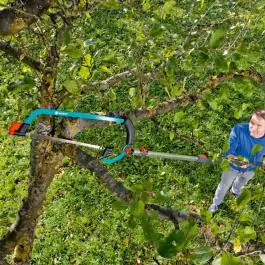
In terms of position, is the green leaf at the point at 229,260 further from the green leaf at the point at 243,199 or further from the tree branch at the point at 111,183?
the tree branch at the point at 111,183

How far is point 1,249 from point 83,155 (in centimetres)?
104

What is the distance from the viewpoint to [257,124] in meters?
4.73

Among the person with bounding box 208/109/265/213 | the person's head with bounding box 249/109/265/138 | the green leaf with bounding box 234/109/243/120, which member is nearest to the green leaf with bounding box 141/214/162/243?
the green leaf with bounding box 234/109/243/120

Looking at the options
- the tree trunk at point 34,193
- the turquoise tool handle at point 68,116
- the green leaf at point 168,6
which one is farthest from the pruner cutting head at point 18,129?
the green leaf at point 168,6

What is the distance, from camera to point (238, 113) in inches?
94.4

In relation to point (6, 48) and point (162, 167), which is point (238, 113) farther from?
point (162, 167)

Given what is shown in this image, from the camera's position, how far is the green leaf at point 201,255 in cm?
119

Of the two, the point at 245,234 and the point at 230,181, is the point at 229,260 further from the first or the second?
the point at 230,181

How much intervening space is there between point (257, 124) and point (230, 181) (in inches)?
46.4

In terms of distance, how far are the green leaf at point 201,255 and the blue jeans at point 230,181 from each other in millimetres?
4289

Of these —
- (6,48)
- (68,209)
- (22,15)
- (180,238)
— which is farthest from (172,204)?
(180,238)

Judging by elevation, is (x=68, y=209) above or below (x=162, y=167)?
below

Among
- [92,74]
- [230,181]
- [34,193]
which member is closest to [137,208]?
[92,74]

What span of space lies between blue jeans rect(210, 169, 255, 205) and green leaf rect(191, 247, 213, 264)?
4.29 m
